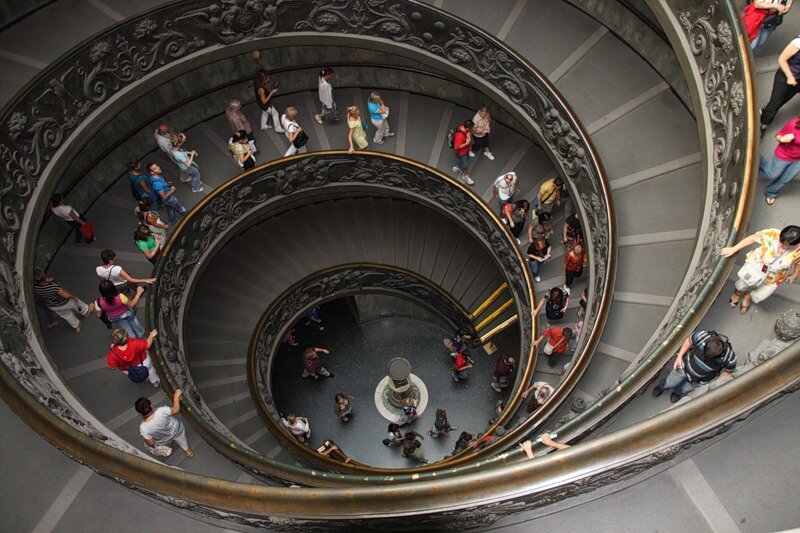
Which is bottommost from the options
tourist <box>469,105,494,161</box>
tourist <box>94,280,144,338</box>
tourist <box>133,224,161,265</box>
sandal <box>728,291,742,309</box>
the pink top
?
sandal <box>728,291,742,309</box>

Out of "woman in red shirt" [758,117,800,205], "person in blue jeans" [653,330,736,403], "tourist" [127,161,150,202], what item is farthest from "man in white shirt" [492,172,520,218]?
"tourist" [127,161,150,202]

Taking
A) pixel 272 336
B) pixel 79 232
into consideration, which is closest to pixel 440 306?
pixel 272 336

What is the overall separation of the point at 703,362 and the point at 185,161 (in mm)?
8724

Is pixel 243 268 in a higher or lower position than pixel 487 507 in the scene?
higher

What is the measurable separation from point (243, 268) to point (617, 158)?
28.0 ft

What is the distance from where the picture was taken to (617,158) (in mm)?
9188

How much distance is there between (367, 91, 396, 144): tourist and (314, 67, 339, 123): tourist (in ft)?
2.55

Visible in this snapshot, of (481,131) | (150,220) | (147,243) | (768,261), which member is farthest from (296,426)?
(768,261)

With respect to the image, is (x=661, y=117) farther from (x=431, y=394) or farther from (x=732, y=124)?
(x=431, y=394)

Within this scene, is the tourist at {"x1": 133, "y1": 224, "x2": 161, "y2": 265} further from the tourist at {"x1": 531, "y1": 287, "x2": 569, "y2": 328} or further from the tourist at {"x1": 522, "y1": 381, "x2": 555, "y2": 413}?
the tourist at {"x1": 522, "y1": 381, "x2": 555, "y2": 413}

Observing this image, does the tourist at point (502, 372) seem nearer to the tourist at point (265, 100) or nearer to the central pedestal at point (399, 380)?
the central pedestal at point (399, 380)

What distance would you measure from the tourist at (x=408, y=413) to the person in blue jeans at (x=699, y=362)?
8.29 m

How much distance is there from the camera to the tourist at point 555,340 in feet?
30.2

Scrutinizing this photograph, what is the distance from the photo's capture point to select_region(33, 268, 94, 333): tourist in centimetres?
860
